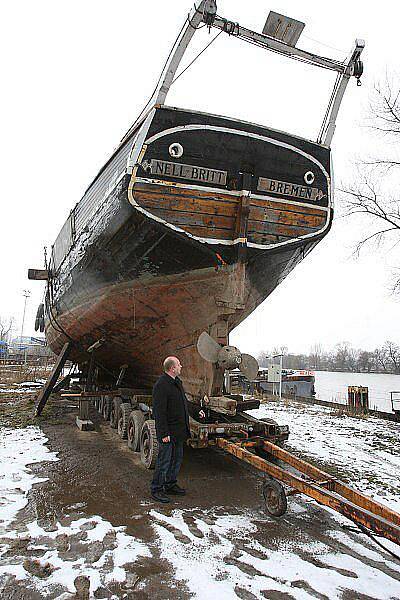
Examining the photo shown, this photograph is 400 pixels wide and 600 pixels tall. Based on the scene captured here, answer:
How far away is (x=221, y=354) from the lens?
15.6ft

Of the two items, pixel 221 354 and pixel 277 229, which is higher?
pixel 277 229

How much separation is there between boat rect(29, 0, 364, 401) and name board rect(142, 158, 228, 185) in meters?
0.01

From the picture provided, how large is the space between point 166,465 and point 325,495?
62.1 inches

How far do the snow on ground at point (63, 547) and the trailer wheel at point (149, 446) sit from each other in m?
1.27

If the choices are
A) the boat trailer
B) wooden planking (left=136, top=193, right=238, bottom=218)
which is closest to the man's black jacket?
the boat trailer

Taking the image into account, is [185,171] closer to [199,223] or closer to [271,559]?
[199,223]

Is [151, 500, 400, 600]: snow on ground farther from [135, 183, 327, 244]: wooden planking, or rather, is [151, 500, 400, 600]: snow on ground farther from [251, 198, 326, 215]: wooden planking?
[251, 198, 326, 215]: wooden planking

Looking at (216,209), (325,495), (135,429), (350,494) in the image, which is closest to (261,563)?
(325,495)

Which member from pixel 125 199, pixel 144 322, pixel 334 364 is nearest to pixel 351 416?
pixel 144 322

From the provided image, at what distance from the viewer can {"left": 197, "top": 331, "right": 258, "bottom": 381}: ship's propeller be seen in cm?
469

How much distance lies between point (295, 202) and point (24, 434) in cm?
512

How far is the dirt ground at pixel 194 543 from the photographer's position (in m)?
2.53

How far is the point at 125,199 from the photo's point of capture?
15.2 feet

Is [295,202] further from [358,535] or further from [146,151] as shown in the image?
[358,535]
